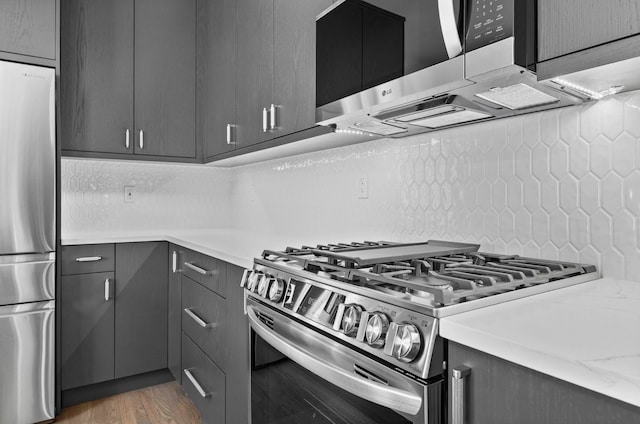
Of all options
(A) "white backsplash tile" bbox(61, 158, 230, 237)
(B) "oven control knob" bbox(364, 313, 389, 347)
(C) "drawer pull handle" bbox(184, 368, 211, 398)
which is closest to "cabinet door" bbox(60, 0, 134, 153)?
(A) "white backsplash tile" bbox(61, 158, 230, 237)

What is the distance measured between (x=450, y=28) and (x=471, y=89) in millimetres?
158

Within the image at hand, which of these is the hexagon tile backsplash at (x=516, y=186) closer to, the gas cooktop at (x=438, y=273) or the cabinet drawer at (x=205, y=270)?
the gas cooktop at (x=438, y=273)

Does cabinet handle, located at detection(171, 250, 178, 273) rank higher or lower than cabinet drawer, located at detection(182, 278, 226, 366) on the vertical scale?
higher

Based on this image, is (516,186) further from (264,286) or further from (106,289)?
(106,289)

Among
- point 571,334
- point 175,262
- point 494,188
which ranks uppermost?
point 494,188

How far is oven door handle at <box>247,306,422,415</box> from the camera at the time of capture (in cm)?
78

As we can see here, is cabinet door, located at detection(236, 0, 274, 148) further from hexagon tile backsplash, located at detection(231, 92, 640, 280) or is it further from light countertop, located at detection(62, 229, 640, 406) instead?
light countertop, located at detection(62, 229, 640, 406)

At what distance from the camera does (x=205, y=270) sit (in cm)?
197

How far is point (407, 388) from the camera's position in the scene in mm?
774

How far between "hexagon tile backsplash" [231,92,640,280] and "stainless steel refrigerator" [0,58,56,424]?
1486 millimetres

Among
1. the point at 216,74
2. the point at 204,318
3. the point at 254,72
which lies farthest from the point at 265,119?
the point at 204,318

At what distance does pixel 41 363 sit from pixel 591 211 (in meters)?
2.55

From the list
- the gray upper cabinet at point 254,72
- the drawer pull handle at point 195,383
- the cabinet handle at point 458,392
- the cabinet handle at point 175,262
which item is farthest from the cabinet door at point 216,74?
the cabinet handle at point 458,392

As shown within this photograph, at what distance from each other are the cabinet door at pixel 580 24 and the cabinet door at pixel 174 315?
6.89 ft
